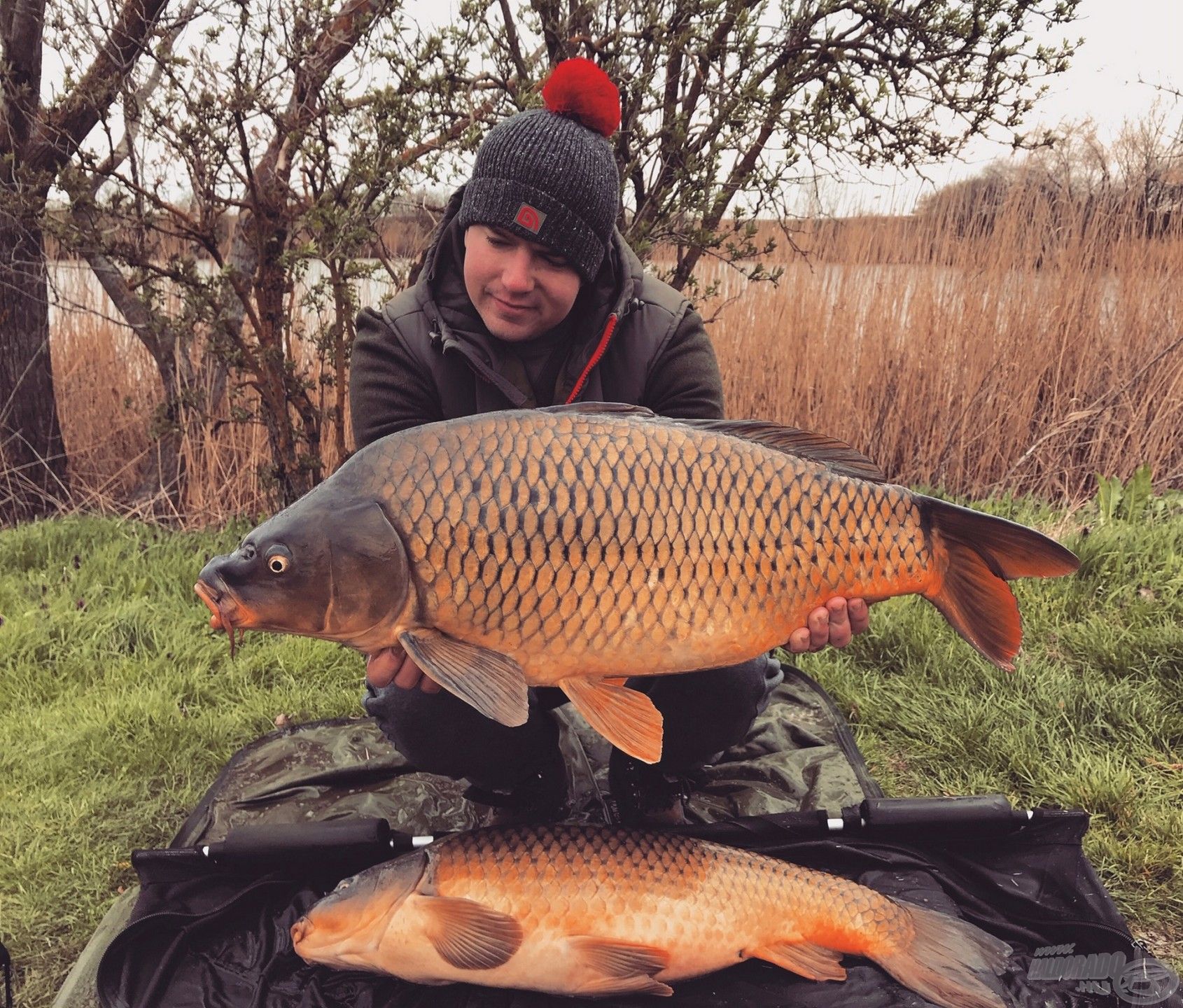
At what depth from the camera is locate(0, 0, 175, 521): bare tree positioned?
2564 mm

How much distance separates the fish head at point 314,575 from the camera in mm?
982

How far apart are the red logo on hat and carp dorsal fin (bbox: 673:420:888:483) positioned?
418 millimetres

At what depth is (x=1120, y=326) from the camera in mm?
3664

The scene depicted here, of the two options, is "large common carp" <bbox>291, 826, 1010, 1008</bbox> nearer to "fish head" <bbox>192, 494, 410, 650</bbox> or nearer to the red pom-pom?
"fish head" <bbox>192, 494, 410, 650</bbox>

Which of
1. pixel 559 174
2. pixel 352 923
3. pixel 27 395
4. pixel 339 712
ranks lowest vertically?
pixel 339 712

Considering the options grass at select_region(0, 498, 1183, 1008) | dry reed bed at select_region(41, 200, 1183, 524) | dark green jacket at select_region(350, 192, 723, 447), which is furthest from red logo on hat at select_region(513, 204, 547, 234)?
dry reed bed at select_region(41, 200, 1183, 524)

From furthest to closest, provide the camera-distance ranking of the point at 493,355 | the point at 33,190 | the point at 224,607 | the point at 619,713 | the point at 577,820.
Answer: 1. the point at 33,190
2. the point at 577,820
3. the point at 493,355
4. the point at 619,713
5. the point at 224,607

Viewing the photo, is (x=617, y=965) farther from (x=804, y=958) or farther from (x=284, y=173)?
(x=284, y=173)

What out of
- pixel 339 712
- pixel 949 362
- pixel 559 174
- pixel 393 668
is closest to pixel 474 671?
pixel 393 668

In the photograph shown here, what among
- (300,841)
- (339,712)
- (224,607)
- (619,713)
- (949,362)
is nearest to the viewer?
(224,607)

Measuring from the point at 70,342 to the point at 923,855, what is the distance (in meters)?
3.69

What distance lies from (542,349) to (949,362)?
2617 mm

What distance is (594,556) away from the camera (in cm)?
104

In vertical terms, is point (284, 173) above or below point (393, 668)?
above
